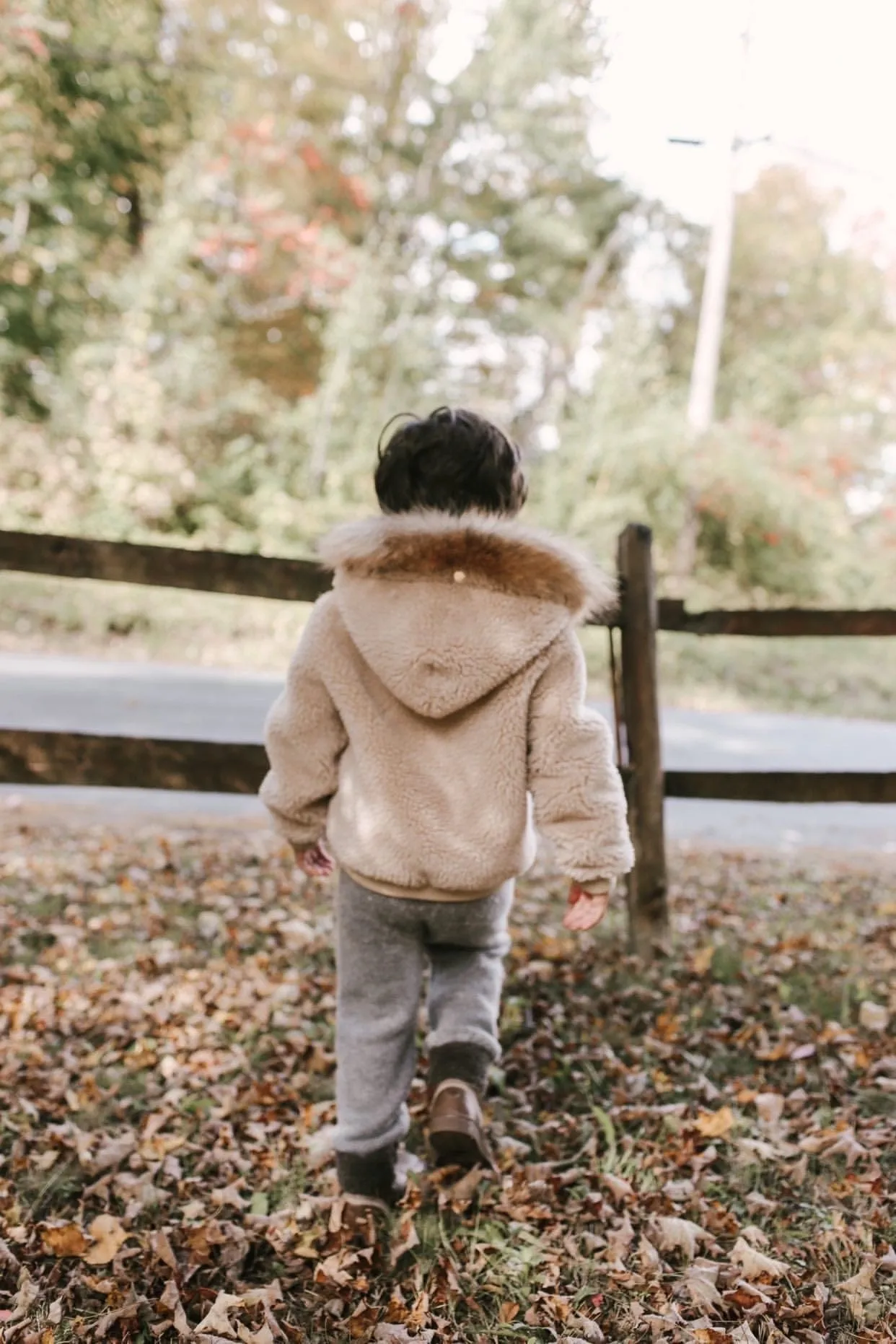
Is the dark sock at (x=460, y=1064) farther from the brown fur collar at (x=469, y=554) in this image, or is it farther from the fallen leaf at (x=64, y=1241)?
the brown fur collar at (x=469, y=554)

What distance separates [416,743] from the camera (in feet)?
7.47

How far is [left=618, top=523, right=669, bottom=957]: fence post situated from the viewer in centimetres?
383

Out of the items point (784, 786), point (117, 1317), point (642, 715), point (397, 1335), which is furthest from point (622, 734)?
point (117, 1317)

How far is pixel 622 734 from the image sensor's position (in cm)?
392

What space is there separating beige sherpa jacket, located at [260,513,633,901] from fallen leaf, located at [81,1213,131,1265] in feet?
3.19

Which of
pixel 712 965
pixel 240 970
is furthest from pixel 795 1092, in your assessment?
pixel 240 970

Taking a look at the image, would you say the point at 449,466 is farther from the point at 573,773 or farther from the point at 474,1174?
the point at 474,1174

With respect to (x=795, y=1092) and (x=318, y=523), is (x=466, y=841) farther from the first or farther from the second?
(x=318, y=523)

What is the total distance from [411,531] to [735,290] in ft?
77.8

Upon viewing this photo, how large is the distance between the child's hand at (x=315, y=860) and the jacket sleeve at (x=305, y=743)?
0.09 meters

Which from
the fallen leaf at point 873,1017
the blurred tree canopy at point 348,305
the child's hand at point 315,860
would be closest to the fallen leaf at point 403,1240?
the child's hand at point 315,860

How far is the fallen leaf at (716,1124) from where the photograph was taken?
2.81m

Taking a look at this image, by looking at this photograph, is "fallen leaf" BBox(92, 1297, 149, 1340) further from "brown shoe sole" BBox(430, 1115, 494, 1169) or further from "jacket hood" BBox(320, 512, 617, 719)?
"jacket hood" BBox(320, 512, 617, 719)

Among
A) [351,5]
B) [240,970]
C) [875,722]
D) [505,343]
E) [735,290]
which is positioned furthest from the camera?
[735,290]
